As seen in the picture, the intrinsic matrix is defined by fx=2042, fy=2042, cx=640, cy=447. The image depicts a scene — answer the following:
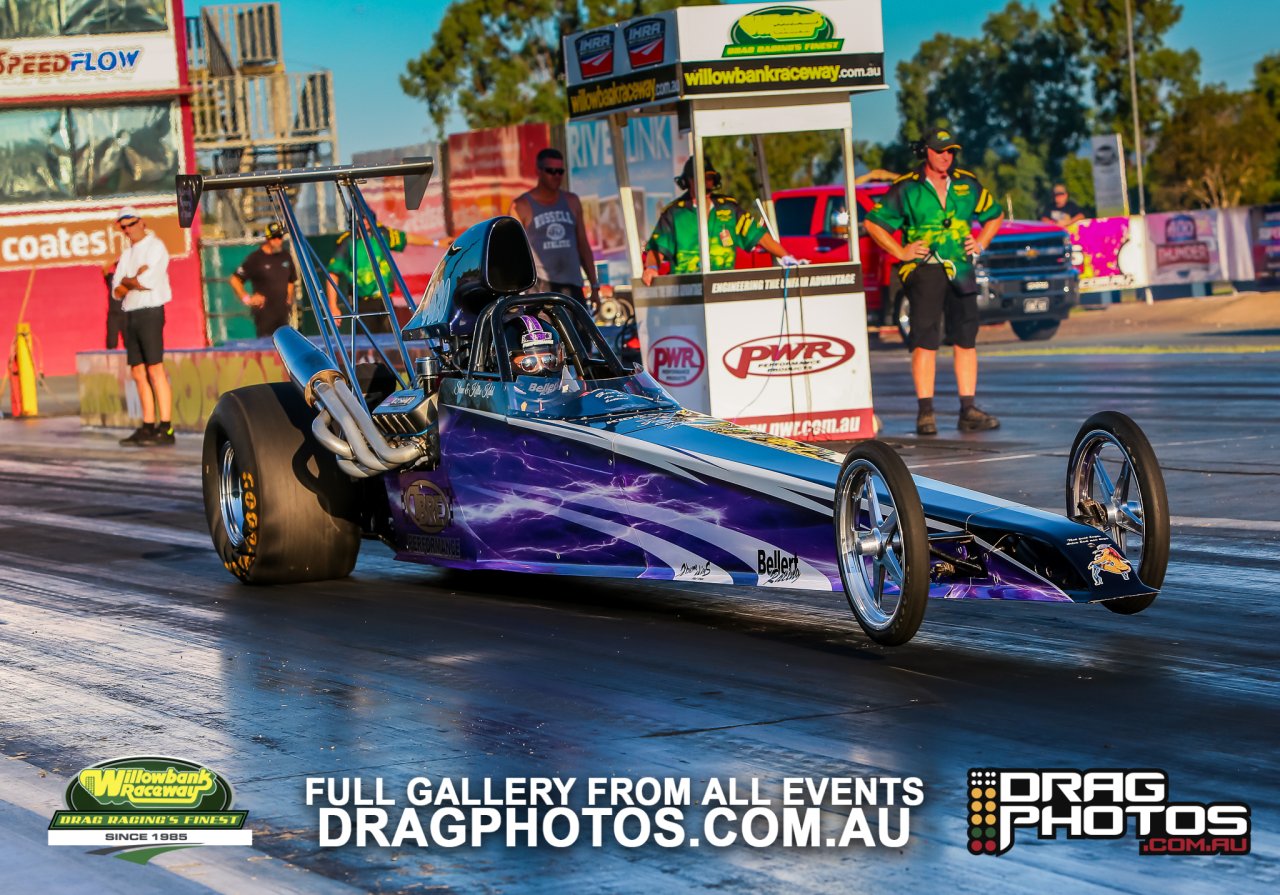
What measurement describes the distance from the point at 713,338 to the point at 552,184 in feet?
6.72

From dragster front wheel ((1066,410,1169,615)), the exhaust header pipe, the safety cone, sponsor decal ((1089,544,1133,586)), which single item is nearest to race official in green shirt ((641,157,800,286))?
the exhaust header pipe

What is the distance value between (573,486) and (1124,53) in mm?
55021

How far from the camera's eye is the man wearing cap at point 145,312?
1819 cm

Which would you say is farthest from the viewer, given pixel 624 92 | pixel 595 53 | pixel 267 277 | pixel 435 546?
pixel 267 277

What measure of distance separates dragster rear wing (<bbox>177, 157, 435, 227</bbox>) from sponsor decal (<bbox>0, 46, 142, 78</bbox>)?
27.1 meters

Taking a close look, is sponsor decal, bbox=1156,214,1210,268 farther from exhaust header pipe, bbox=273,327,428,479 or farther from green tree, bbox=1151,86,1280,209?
exhaust header pipe, bbox=273,327,428,479

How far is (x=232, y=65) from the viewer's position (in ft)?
162

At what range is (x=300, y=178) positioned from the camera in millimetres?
10227

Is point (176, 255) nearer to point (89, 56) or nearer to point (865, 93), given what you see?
point (89, 56)

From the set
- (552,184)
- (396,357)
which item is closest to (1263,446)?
(552,184)

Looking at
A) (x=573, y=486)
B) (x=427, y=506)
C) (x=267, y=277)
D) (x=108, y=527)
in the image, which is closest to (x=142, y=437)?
(x=267, y=277)

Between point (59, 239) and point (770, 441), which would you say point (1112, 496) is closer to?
point (770, 441)

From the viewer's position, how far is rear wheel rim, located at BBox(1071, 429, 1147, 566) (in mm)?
7340

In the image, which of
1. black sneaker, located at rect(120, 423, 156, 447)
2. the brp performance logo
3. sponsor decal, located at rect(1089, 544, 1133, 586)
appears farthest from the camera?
black sneaker, located at rect(120, 423, 156, 447)
